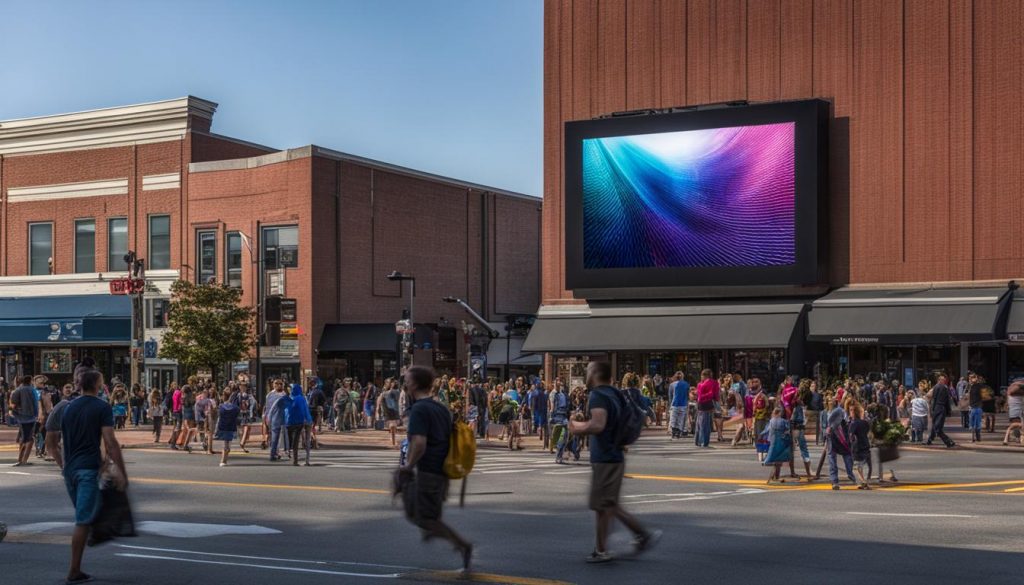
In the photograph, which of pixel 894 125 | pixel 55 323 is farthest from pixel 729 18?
pixel 55 323

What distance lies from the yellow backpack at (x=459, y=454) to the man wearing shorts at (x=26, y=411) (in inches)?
700

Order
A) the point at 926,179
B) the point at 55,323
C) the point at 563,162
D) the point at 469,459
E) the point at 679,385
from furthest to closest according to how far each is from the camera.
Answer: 1. the point at 55,323
2. the point at 563,162
3. the point at 926,179
4. the point at 679,385
5. the point at 469,459

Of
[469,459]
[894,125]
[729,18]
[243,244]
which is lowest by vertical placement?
[469,459]

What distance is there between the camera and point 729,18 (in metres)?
48.2

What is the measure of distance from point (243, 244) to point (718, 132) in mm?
19529

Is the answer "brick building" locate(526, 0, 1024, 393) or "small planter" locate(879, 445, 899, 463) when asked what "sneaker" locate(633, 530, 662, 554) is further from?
"brick building" locate(526, 0, 1024, 393)

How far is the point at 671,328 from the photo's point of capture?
48.0 metres

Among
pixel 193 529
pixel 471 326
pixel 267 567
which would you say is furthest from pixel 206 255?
pixel 267 567

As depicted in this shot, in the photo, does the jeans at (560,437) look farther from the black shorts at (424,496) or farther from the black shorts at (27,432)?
the black shorts at (424,496)

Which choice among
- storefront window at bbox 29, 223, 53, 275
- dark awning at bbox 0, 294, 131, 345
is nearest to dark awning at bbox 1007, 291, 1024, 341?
dark awning at bbox 0, 294, 131, 345

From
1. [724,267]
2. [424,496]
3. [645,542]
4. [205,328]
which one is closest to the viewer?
[424,496]

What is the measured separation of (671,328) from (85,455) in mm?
38077

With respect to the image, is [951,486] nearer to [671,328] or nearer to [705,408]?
[705,408]

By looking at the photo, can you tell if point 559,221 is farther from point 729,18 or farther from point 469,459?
point 469,459
